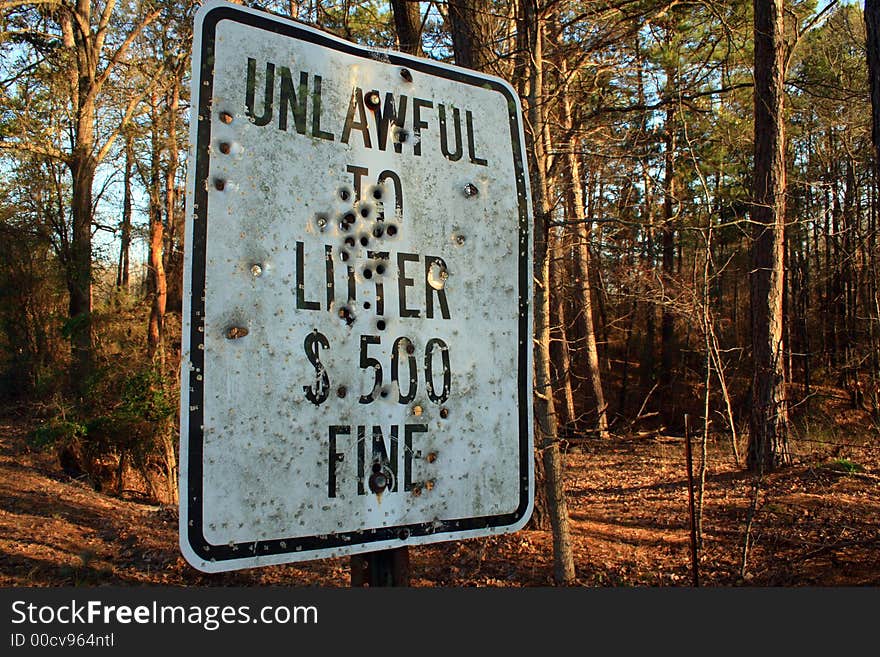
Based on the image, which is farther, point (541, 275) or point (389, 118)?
point (541, 275)

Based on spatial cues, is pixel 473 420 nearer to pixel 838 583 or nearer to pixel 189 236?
pixel 189 236

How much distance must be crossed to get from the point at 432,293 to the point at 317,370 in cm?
30

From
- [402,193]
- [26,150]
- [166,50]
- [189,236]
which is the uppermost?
[166,50]

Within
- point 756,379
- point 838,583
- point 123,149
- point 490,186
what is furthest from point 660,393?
point 490,186

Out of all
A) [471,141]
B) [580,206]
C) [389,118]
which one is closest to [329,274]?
[389,118]

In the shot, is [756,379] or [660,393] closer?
[756,379]

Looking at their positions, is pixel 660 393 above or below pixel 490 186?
below

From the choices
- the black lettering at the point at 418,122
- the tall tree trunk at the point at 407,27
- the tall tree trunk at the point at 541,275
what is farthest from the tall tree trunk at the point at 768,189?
the black lettering at the point at 418,122

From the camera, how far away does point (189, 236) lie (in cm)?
118

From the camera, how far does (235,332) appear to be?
1.19 m

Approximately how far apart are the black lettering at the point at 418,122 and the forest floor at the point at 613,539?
11.1ft

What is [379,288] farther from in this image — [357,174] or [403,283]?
[357,174]

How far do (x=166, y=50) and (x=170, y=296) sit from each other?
233 inches

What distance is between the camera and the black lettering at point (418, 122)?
1.47m
